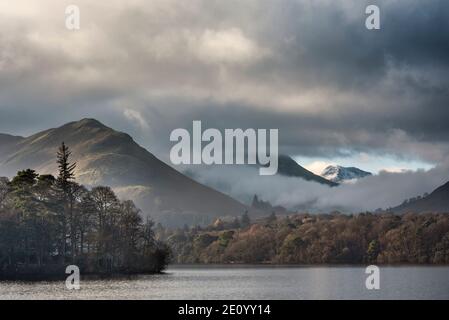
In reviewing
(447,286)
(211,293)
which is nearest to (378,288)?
(447,286)

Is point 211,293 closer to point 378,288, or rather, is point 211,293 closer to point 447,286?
point 378,288
